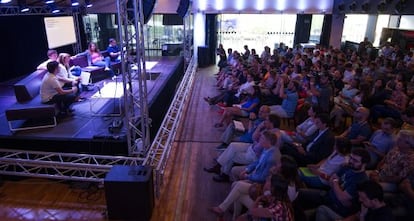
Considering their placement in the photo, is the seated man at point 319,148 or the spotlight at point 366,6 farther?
the spotlight at point 366,6

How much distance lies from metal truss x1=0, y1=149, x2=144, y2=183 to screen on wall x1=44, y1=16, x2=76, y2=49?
5.32 metres

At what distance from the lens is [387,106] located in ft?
17.1

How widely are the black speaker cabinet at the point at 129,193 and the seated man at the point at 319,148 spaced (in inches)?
65.0

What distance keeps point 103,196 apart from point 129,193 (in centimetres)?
86

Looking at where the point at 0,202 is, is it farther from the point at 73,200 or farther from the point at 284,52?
the point at 284,52

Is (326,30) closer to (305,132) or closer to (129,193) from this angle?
(305,132)

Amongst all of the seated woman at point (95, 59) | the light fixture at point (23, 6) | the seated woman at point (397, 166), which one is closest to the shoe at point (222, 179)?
the seated woman at point (397, 166)

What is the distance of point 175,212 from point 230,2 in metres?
9.52

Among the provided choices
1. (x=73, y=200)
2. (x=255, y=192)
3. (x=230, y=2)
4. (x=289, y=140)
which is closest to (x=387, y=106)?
(x=289, y=140)

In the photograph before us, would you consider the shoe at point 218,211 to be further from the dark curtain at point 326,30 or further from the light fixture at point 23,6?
the dark curtain at point 326,30

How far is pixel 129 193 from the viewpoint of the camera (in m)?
3.23

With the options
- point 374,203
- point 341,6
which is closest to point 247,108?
point 374,203

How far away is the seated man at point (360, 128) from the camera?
364 cm

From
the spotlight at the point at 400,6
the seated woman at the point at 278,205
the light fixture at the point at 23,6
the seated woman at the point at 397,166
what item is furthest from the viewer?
the spotlight at the point at 400,6
